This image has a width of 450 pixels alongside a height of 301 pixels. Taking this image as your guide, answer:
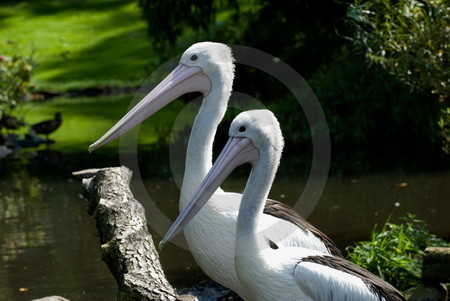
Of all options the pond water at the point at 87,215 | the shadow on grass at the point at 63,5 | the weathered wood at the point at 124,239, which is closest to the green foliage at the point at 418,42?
the pond water at the point at 87,215

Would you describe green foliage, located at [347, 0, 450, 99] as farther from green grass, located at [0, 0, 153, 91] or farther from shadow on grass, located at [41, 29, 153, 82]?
shadow on grass, located at [41, 29, 153, 82]

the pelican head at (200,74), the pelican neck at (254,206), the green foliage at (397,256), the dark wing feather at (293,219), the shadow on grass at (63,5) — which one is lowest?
the shadow on grass at (63,5)

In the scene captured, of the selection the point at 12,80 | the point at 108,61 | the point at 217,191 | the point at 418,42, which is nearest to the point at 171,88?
the point at 217,191

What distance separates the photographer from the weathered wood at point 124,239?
354 centimetres

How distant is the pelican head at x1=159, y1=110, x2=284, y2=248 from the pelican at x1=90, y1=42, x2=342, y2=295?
545mm

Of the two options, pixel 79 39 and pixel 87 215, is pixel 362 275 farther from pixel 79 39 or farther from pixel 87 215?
pixel 79 39

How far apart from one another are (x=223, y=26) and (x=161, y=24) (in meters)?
1.92

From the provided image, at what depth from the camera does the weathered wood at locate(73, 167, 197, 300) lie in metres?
3.54

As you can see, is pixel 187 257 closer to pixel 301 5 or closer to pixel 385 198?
pixel 385 198

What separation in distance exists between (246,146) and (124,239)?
0.76 meters

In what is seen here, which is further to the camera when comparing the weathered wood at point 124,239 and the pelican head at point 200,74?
the pelican head at point 200,74

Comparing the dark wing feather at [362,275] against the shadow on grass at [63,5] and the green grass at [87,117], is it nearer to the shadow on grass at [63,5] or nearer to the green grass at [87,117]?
the green grass at [87,117]

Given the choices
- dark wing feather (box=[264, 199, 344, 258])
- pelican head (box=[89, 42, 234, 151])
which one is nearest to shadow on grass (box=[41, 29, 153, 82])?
pelican head (box=[89, 42, 234, 151])

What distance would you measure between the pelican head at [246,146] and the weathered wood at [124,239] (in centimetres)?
40
